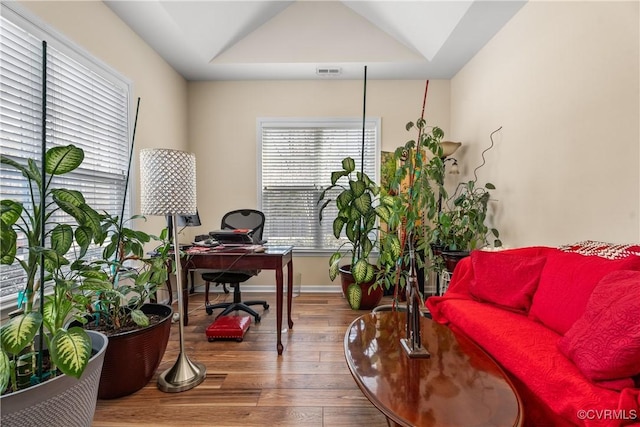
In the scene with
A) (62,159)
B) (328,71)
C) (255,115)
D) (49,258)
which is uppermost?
(328,71)

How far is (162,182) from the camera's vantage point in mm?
1670

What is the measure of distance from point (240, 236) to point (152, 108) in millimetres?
1629

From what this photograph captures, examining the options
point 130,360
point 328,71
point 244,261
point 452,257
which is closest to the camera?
point 130,360

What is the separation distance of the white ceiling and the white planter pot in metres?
2.62

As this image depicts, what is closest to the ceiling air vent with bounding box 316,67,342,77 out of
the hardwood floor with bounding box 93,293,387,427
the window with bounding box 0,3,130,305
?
the window with bounding box 0,3,130,305

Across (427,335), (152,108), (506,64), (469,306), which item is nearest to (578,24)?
(506,64)

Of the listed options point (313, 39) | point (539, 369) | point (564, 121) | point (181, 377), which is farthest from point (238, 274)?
point (564, 121)

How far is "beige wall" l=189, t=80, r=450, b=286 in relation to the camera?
11.8 feet

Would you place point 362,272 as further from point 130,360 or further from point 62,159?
point 62,159

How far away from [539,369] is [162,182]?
195 cm

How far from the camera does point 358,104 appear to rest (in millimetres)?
3604

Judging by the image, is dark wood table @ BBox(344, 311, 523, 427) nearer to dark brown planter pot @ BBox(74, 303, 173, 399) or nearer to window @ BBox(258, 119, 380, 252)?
dark brown planter pot @ BBox(74, 303, 173, 399)

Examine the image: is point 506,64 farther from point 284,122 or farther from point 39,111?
point 39,111
